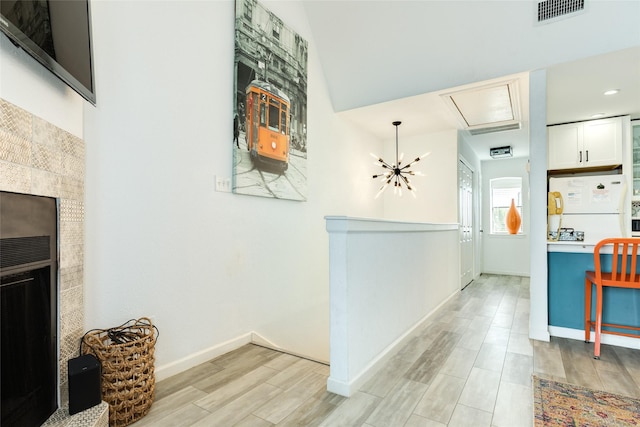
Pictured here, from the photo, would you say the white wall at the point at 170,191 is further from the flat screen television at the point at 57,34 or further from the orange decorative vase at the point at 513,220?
the orange decorative vase at the point at 513,220

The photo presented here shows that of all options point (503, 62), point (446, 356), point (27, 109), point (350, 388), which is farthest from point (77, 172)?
point (503, 62)

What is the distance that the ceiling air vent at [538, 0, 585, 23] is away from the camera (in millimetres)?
2725

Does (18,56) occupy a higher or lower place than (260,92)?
lower

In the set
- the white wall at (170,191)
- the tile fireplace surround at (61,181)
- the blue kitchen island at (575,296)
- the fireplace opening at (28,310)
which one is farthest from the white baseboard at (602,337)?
the fireplace opening at (28,310)

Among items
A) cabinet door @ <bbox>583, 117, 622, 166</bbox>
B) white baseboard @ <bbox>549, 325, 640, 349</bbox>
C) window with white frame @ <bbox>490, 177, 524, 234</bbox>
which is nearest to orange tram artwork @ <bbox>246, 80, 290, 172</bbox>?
white baseboard @ <bbox>549, 325, 640, 349</bbox>

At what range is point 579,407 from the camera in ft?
6.04

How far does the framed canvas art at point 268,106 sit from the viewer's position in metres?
2.84

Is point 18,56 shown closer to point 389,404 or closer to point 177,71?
point 177,71

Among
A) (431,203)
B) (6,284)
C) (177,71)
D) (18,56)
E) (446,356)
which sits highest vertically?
(177,71)

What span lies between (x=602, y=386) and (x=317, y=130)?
343cm

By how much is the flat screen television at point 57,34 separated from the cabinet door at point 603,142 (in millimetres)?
5040

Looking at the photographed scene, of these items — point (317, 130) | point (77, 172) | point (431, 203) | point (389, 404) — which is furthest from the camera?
point (431, 203)

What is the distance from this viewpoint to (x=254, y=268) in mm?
3016

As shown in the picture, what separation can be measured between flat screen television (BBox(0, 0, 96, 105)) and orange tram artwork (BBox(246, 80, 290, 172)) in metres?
1.37
